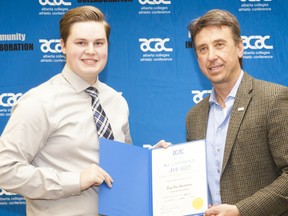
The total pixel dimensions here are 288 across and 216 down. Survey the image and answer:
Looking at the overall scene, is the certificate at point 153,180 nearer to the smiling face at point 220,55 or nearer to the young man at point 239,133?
the young man at point 239,133

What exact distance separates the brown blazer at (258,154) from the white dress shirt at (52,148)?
66 centimetres

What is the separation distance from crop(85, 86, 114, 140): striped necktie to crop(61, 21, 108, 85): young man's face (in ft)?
0.32

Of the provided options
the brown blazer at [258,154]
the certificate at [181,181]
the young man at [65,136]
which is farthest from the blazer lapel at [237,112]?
the young man at [65,136]

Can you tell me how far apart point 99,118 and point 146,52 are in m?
1.56

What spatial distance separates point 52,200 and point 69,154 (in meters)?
0.24

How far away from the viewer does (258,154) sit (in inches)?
76.5

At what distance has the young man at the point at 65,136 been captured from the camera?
6.50 feet

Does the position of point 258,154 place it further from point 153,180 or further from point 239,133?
point 153,180

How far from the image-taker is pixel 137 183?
6.68 feet

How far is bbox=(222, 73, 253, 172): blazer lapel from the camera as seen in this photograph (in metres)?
1.96

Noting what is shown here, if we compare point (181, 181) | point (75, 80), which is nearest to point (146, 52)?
point (75, 80)

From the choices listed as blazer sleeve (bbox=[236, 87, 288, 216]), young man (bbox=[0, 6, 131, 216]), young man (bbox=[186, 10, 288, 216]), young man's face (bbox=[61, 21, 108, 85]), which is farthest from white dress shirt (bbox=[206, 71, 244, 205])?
young man's face (bbox=[61, 21, 108, 85])

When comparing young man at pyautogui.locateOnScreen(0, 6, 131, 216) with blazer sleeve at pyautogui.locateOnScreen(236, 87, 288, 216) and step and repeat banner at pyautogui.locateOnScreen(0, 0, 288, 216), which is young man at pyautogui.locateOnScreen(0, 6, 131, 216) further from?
step and repeat banner at pyautogui.locateOnScreen(0, 0, 288, 216)

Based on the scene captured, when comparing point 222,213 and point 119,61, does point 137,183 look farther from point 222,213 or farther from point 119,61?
point 119,61
